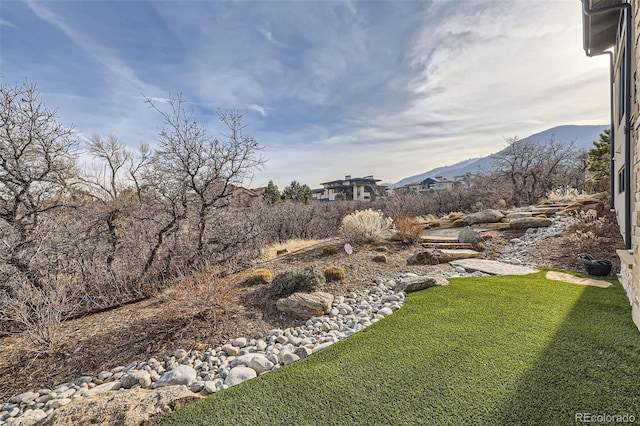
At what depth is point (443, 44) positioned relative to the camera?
6.51 meters

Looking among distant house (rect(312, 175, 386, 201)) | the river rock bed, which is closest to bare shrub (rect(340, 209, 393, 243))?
the river rock bed

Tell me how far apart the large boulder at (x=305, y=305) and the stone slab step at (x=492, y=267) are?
339 cm

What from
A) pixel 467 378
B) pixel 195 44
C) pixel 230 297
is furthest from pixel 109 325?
pixel 195 44

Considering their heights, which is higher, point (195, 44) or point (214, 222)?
point (195, 44)

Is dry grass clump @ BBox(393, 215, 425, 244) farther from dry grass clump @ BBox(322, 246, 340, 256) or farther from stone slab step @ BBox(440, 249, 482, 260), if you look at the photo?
dry grass clump @ BBox(322, 246, 340, 256)

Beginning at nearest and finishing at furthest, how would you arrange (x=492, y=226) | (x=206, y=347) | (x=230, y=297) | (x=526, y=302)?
(x=206, y=347), (x=526, y=302), (x=230, y=297), (x=492, y=226)

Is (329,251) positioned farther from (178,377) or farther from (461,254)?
(178,377)

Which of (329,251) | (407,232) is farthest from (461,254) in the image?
(329,251)

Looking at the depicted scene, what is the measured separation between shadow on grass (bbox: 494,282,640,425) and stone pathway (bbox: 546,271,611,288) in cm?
149

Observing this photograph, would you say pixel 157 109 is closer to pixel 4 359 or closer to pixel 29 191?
pixel 29 191

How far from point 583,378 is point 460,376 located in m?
0.90

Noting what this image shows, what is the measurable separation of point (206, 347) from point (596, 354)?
3.89 meters

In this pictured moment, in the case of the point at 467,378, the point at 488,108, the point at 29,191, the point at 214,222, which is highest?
the point at 488,108
